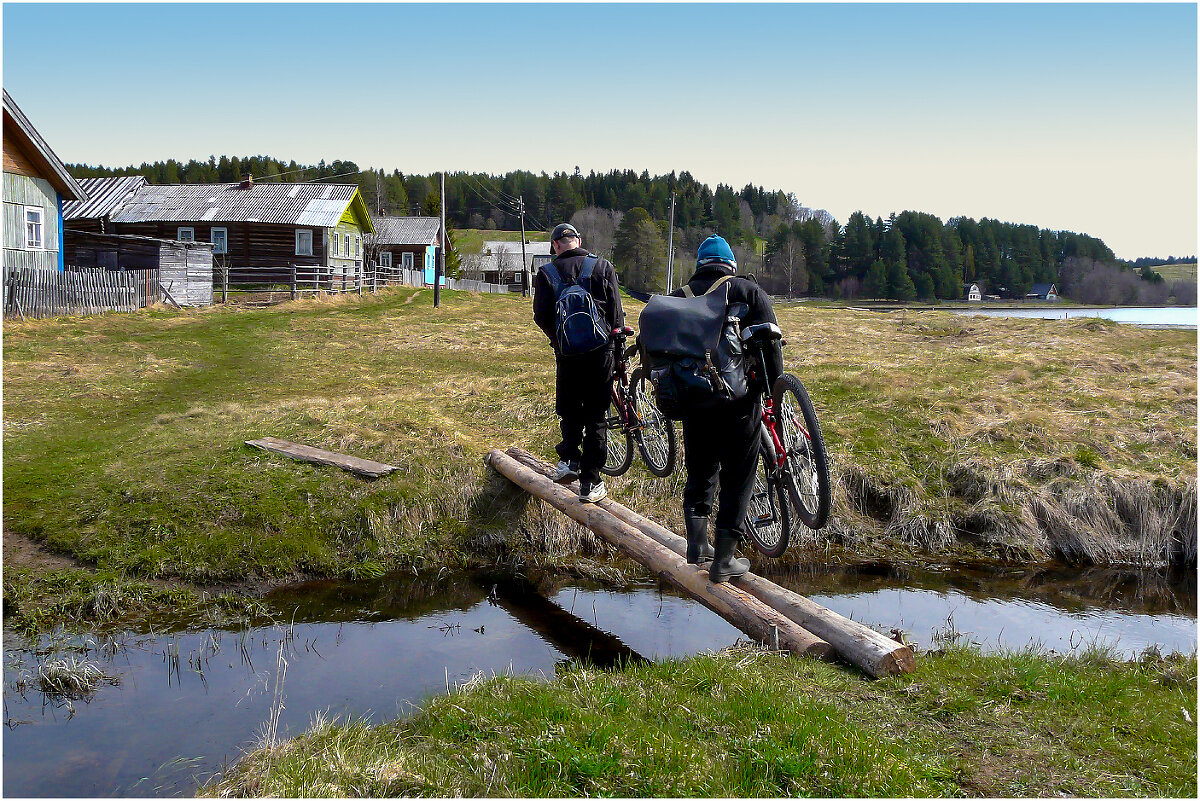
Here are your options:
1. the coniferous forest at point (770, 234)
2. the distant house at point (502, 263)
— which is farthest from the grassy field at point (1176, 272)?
the distant house at point (502, 263)

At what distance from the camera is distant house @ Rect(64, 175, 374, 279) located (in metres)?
45.0

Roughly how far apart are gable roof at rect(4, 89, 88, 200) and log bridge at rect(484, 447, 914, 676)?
86.2 feet

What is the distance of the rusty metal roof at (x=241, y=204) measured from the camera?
4528 centimetres

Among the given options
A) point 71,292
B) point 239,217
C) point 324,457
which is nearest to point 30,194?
point 71,292

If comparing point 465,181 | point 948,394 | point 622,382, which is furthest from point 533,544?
point 465,181

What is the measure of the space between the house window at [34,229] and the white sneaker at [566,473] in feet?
86.9

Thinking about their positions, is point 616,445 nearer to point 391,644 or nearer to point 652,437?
point 652,437

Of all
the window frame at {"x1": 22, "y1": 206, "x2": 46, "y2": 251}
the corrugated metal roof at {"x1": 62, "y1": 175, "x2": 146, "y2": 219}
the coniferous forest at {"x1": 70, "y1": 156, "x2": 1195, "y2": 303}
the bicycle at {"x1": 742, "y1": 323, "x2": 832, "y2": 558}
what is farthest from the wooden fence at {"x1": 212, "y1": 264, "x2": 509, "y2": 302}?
the bicycle at {"x1": 742, "y1": 323, "x2": 832, "y2": 558}

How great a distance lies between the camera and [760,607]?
5.74 metres

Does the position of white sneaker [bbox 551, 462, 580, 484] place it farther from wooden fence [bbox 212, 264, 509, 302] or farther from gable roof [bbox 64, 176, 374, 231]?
gable roof [bbox 64, 176, 374, 231]

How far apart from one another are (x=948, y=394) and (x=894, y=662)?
961cm

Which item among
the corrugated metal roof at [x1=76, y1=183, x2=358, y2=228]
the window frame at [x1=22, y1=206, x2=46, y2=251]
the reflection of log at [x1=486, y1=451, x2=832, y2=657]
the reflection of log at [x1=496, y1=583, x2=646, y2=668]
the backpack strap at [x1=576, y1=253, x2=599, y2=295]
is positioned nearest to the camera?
the reflection of log at [x1=486, y1=451, x2=832, y2=657]

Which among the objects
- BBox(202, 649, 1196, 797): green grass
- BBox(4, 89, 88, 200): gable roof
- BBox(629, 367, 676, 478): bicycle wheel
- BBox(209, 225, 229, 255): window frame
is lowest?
BBox(202, 649, 1196, 797): green grass

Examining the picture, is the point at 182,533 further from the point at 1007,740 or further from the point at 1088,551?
the point at 1088,551
